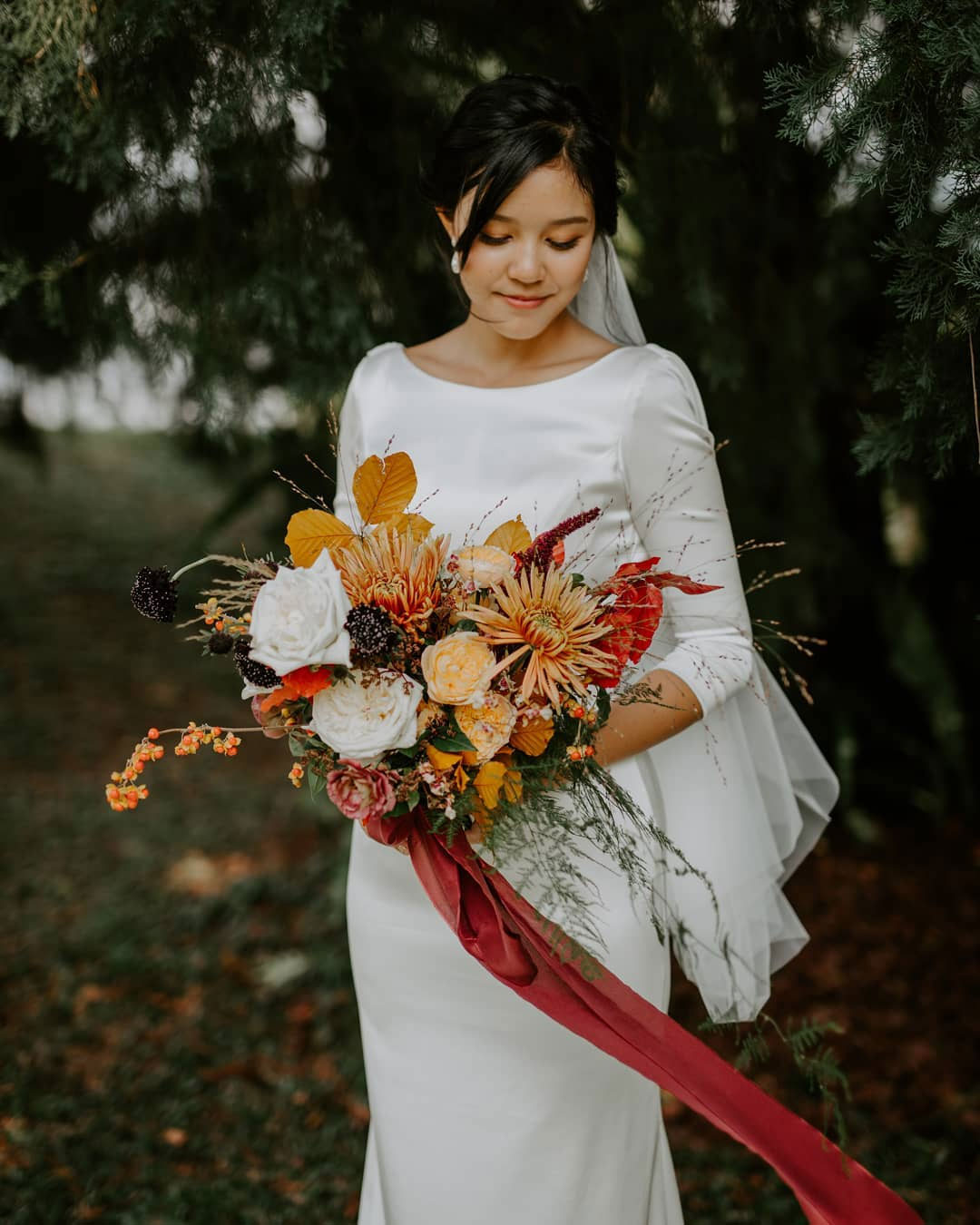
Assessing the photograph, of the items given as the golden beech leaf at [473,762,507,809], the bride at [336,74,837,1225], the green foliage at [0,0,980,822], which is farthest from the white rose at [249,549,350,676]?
the green foliage at [0,0,980,822]

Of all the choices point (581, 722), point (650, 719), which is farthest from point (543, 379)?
point (581, 722)

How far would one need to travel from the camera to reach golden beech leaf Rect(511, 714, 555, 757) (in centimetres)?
166

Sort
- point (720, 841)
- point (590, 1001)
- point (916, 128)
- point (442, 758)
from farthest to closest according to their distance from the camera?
point (720, 841) → point (590, 1001) → point (916, 128) → point (442, 758)

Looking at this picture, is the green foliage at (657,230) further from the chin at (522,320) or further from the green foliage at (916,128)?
the chin at (522,320)

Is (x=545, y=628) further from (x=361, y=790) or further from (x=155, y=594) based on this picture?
(x=155, y=594)

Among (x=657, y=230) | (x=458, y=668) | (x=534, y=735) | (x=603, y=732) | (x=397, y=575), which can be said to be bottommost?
(x=603, y=732)

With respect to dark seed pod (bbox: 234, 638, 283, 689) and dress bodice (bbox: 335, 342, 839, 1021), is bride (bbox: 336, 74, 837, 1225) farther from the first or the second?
dark seed pod (bbox: 234, 638, 283, 689)

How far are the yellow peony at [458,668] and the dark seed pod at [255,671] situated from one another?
0.78 ft

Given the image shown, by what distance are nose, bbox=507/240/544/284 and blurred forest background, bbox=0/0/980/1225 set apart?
1.56 ft

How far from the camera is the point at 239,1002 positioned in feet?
14.7

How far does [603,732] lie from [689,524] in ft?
1.37

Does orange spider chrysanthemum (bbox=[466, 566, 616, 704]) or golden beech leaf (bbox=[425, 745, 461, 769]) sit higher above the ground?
orange spider chrysanthemum (bbox=[466, 566, 616, 704])

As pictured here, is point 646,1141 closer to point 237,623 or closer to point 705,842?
point 705,842

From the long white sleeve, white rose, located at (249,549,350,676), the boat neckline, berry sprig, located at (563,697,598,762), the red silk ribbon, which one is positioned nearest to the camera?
white rose, located at (249,549,350,676)
